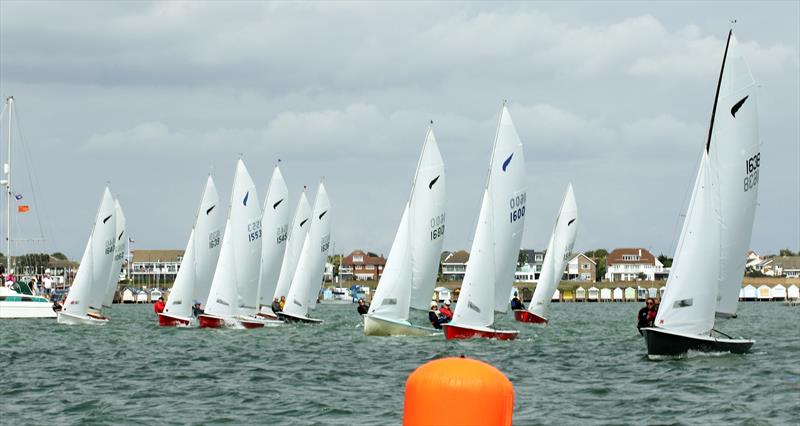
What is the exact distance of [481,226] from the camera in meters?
40.4

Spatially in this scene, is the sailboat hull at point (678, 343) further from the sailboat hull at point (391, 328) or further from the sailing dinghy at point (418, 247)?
the sailing dinghy at point (418, 247)

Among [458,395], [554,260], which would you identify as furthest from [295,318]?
[458,395]

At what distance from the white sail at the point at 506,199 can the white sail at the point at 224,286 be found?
37.9ft

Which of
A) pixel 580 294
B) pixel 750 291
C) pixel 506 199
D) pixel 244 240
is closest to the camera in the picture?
pixel 506 199

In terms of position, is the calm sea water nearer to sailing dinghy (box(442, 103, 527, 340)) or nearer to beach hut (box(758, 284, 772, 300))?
sailing dinghy (box(442, 103, 527, 340))

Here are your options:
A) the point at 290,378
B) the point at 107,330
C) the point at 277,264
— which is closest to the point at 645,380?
the point at 290,378

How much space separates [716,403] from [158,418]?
1027 cm

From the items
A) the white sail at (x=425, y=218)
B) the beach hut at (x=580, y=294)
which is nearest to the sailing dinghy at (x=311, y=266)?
the white sail at (x=425, y=218)

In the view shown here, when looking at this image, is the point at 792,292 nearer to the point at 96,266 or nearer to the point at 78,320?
the point at 96,266

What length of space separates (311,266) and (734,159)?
1243 inches

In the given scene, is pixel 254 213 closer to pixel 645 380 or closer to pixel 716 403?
pixel 645 380

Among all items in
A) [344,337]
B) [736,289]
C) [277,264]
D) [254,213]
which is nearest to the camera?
[736,289]

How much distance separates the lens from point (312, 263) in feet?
198

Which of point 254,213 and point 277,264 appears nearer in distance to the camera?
point 254,213
